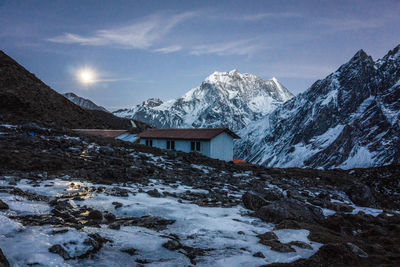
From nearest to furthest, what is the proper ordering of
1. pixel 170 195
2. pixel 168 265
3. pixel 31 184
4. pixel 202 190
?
pixel 168 265
pixel 31 184
pixel 170 195
pixel 202 190

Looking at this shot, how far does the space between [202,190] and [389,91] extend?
209 metres

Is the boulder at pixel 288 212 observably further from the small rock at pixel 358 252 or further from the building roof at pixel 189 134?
the building roof at pixel 189 134

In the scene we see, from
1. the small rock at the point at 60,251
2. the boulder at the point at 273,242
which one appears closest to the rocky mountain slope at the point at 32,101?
the small rock at the point at 60,251

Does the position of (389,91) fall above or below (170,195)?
above

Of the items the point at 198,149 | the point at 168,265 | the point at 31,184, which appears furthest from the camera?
the point at 198,149

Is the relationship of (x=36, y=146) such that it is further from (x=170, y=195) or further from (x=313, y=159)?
(x=313, y=159)

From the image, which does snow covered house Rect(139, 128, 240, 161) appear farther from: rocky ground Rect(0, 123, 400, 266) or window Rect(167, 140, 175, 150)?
rocky ground Rect(0, 123, 400, 266)

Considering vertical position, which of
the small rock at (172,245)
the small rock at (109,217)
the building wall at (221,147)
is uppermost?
the building wall at (221,147)

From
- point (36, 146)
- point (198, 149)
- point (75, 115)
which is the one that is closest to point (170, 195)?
point (36, 146)

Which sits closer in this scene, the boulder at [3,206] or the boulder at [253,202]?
the boulder at [3,206]

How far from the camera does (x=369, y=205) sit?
56.6 feet

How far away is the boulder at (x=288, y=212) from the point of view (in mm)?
9414

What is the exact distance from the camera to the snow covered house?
34.1 m

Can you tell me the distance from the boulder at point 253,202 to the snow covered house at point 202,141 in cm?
2219
